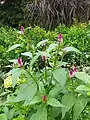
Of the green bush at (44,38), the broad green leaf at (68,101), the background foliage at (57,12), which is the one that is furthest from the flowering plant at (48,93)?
the background foliage at (57,12)

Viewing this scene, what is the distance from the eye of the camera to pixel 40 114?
6.66 ft

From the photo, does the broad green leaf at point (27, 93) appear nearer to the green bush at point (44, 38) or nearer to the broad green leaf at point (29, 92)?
the broad green leaf at point (29, 92)

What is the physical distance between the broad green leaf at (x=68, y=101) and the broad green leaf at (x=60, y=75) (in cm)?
8

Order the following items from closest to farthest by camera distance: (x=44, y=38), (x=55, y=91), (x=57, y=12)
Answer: (x=55, y=91)
(x=44, y=38)
(x=57, y=12)

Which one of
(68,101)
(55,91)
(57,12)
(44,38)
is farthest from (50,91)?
(57,12)

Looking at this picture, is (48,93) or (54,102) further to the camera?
(48,93)

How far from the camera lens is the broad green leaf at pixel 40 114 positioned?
6.60ft

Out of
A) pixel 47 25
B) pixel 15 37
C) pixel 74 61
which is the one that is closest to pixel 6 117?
pixel 74 61

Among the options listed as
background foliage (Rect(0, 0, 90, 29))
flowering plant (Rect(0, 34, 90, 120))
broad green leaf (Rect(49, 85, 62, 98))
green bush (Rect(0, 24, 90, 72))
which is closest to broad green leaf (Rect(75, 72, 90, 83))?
flowering plant (Rect(0, 34, 90, 120))

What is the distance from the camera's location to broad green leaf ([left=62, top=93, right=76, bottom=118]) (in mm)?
2020

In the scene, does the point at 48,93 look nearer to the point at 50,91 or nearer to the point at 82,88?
the point at 50,91

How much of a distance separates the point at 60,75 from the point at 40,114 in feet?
0.74

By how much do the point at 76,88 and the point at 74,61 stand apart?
2.45 m

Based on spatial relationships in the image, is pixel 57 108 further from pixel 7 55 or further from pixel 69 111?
pixel 7 55
